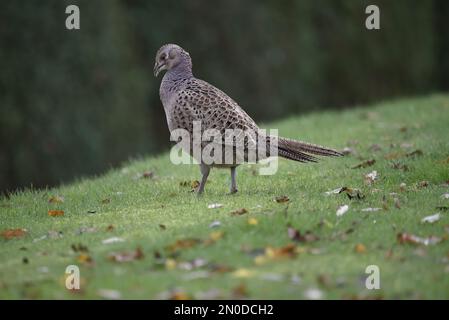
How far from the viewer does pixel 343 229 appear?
6.61 m

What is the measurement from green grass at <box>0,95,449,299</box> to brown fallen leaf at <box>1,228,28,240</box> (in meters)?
0.09

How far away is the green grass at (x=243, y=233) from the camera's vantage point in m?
5.59

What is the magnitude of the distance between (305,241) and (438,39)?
16.8m

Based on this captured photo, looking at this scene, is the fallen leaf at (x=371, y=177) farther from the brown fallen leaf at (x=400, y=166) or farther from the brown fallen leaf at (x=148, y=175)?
the brown fallen leaf at (x=148, y=175)

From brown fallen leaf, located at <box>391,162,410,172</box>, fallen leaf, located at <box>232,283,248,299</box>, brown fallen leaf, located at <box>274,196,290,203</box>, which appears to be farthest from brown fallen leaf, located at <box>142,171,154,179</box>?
fallen leaf, located at <box>232,283,248,299</box>

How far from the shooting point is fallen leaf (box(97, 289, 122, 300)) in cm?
549

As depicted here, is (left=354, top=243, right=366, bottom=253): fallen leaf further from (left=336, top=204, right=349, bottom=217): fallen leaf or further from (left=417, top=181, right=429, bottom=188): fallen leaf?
(left=417, top=181, right=429, bottom=188): fallen leaf

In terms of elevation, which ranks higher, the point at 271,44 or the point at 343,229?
the point at 271,44

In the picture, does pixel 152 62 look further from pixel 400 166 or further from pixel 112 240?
pixel 112 240

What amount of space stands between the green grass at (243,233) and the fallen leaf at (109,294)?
5 centimetres

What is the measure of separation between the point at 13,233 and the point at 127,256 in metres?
1.61
